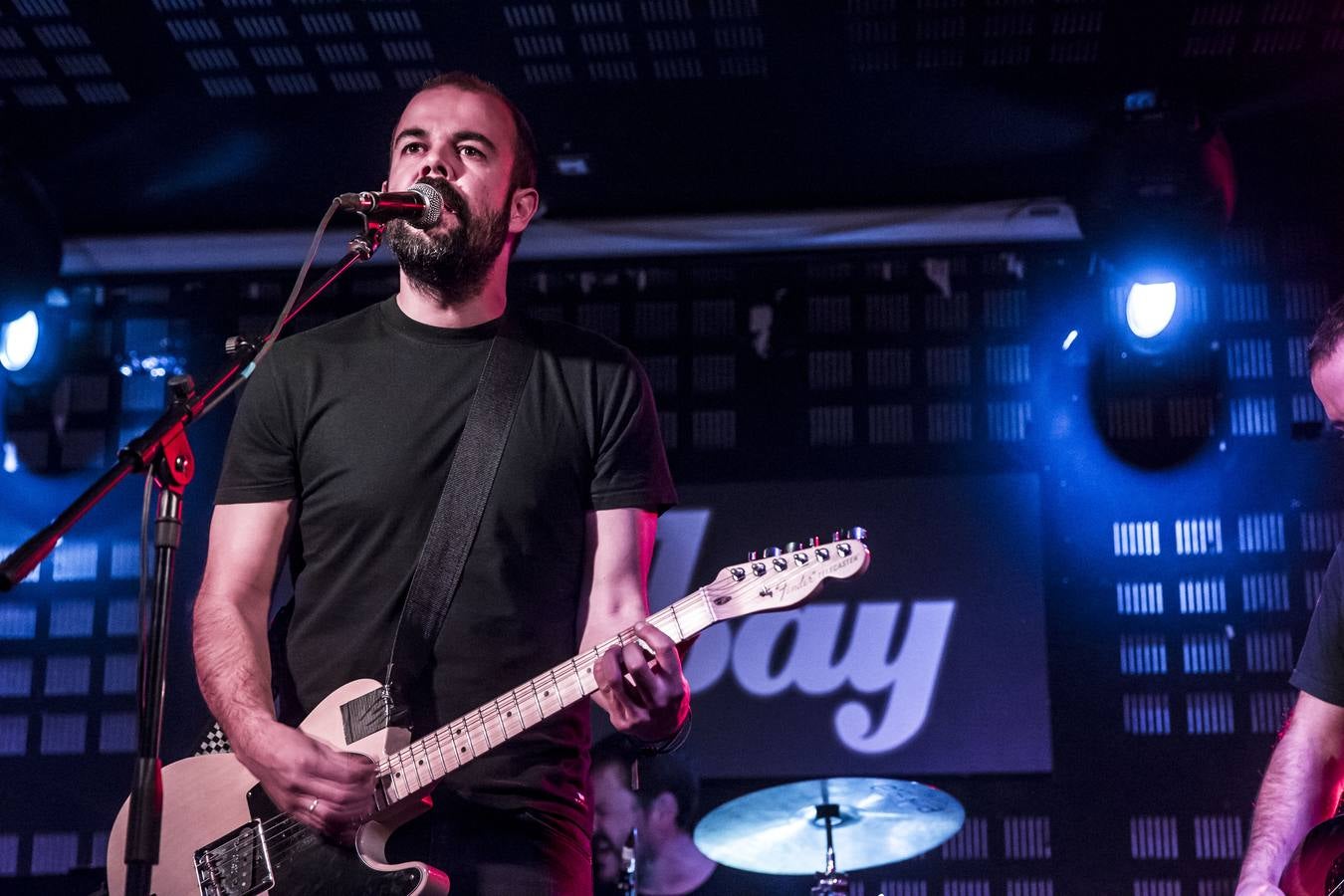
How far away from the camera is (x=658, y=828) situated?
5.75 metres

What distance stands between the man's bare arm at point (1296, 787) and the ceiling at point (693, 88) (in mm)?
2550

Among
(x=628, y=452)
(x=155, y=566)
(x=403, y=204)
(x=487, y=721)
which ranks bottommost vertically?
(x=487, y=721)

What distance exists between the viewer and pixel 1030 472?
19.9 feet

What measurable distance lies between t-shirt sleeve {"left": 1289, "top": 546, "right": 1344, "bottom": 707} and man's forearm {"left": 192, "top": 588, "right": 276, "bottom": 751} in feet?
8.47

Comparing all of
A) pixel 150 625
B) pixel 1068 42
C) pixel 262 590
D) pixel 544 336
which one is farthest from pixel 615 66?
pixel 150 625

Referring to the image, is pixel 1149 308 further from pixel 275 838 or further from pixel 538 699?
pixel 275 838

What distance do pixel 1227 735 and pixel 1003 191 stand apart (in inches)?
96.6

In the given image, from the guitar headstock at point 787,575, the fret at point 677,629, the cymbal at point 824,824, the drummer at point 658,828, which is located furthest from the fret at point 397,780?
the drummer at point 658,828

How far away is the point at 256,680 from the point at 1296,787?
8.35ft

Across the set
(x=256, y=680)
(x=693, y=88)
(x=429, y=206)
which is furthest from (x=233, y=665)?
(x=693, y=88)

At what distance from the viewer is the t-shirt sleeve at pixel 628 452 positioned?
10.4ft

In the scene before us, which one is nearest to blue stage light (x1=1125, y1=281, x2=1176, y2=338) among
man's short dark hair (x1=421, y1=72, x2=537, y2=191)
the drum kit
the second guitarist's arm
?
the drum kit

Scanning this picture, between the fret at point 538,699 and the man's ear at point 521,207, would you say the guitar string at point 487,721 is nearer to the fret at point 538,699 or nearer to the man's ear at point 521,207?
the fret at point 538,699

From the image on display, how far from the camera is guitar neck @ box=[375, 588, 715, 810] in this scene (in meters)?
2.87
